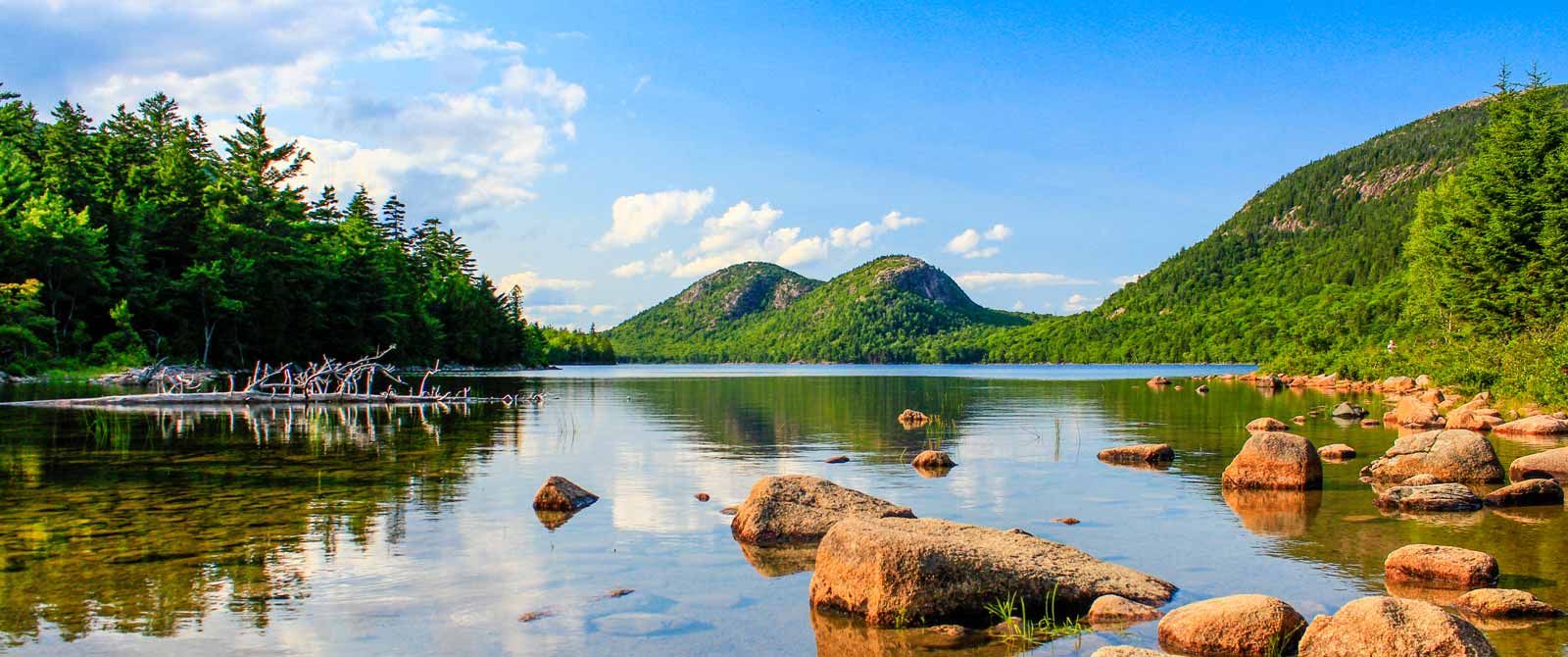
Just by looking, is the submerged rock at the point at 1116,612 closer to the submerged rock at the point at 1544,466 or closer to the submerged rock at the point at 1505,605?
the submerged rock at the point at 1505,605

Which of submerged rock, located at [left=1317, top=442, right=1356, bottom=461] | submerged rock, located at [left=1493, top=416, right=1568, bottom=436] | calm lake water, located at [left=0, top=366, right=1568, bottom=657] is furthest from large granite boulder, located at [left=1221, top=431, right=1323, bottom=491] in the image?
submerged rock, located at [left=1493, top=416, right=1568, bottom=436]

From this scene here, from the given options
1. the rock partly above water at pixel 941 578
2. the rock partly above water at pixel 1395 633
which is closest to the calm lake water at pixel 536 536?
the rock partly above water at pixel 941 578

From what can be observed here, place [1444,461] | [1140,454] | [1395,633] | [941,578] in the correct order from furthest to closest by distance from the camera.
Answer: [1140,454] < [1444,461] < [941,578] < [1395,633]

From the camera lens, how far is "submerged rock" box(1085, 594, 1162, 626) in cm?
1048

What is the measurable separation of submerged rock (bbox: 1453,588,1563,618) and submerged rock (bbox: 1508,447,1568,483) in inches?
511

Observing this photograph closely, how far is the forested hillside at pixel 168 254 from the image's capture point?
66.9 meters

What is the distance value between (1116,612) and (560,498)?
1072cm

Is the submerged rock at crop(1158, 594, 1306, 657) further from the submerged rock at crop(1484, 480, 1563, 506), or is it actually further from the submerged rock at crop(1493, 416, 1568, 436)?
the submerged rock at crop(1493, 416, 1568, 436)

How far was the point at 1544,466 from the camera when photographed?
2128 cm

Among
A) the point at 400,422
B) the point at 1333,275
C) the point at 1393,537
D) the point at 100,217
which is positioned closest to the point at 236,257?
the point at 100,217

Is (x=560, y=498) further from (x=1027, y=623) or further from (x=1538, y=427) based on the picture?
(x=1538, y=427)

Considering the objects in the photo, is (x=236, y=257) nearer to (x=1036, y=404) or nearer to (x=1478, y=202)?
(x=1036, y=404)

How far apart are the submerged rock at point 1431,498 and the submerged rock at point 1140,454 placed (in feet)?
25.0

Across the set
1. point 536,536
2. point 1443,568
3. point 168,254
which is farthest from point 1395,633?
point 168,254
